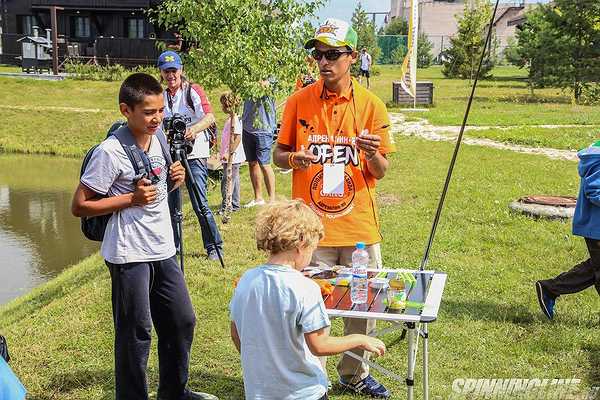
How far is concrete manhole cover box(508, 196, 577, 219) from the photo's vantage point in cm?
901

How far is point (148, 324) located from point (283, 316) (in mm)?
1386

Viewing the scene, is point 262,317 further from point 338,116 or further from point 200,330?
point 200,330

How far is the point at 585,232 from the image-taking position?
210 inches

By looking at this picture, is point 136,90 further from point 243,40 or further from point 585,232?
point 243,40

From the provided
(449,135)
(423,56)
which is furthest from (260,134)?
(423,56)

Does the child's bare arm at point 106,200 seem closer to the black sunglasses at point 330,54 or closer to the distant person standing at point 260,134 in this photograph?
the black sunglasses at point 330,54

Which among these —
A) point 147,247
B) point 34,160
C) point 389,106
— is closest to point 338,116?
point 147,247

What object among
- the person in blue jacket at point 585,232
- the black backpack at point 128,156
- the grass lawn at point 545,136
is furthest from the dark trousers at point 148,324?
the grass lawn at point 545,136

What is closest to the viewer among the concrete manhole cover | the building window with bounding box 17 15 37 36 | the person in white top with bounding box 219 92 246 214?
the concrete manhole cover

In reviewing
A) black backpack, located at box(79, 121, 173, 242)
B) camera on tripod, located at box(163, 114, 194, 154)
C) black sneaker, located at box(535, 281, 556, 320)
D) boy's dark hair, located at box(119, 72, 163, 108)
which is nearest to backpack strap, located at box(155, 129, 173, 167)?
black backpack, located at box(79, 121, 173, 242)

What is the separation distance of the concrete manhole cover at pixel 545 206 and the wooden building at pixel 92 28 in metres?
27.7

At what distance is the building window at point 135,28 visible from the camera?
37.8m

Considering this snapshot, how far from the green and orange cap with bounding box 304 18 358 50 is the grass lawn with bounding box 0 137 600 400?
219 centimetres

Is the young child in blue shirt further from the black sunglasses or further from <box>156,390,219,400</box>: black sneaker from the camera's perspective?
<box>156,390,219,400</box>: black sneaker
